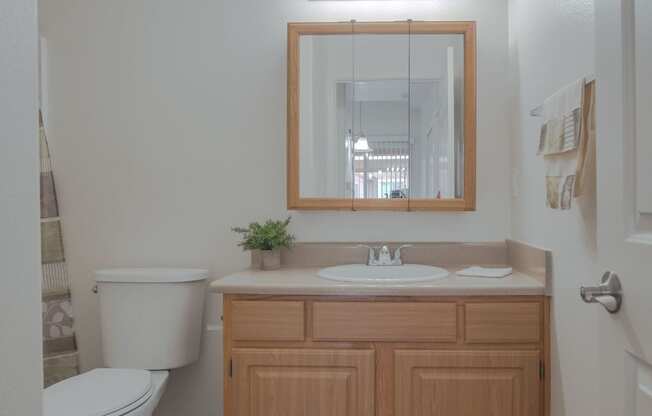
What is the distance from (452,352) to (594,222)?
64 centimetres

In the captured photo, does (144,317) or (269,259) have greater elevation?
(269,259)

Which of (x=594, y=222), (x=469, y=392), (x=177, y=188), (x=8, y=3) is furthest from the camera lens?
(x=177, y=188)

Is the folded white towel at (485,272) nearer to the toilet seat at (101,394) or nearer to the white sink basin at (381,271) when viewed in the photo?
the white sink basin at (381,271)

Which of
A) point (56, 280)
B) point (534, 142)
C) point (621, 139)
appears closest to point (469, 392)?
point (534, 142)

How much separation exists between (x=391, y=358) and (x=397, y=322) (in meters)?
0.13

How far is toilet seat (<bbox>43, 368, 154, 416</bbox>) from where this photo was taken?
1.55 meters

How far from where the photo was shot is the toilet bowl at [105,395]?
155cm

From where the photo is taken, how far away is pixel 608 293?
35.2 inches

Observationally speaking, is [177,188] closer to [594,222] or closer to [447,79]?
[447,79]

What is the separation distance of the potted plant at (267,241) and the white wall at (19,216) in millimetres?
1282

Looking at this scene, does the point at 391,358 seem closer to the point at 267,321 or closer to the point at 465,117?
the point at 267,321

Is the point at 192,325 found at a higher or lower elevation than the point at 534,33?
lower

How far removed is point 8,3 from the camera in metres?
0.74

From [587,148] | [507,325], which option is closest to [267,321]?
[507,325]
